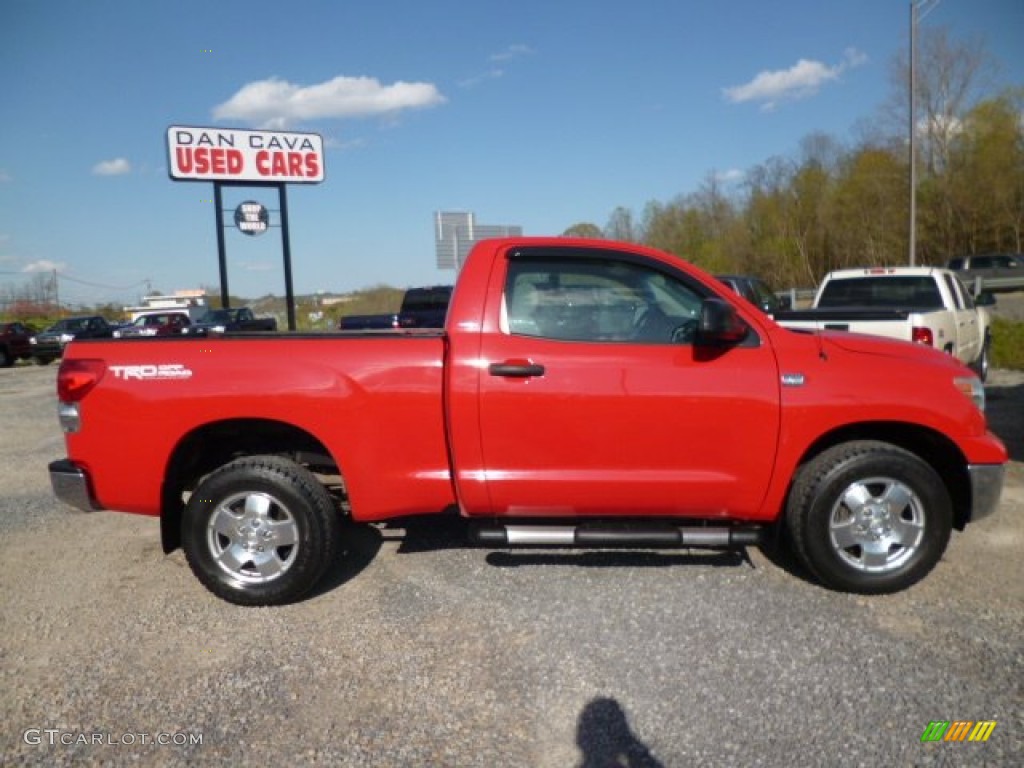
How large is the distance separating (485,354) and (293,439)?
51.4 inches

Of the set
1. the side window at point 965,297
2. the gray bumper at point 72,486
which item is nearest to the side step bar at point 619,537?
the gray bumper at point 72,486

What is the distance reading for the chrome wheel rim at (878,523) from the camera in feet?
12.0

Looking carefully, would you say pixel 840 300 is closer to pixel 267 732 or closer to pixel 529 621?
pixel 529 621

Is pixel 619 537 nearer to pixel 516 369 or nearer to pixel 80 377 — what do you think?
pixel 516 369

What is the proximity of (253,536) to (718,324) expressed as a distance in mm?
2639

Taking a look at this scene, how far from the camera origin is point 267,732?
9.00ft

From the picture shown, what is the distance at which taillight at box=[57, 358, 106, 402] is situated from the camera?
3697mm

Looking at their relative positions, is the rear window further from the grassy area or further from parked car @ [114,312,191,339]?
parked car @ [114,312,191,339]

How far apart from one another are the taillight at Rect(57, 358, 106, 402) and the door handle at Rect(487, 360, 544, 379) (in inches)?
80.9

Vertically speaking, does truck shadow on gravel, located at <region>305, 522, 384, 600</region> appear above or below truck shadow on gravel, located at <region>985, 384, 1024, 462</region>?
below

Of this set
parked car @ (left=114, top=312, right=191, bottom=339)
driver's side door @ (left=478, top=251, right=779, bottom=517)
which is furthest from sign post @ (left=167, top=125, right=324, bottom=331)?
driver's side door @ (left=478, top=251, right=779, bottom=517)

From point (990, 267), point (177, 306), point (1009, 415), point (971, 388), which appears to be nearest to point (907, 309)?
point (1009, 415)

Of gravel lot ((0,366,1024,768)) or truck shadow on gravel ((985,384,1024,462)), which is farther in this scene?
truck shadow on gravel ((985,384,1024,462))

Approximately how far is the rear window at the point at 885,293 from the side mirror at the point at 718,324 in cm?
639
